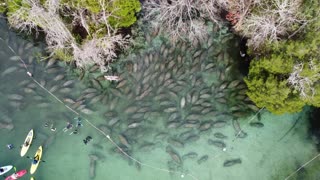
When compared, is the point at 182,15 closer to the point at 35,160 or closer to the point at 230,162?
the point at 230,162

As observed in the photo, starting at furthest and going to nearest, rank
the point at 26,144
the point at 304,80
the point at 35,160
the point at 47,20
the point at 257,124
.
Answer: the point at 257,124, the point at 26,144, the point at 35,160, the point at 47,20, the point at 304,80

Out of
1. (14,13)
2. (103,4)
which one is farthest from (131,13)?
(14,13)

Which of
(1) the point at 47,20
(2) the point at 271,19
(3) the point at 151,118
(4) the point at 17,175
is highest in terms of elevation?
(1) the point at 47,20

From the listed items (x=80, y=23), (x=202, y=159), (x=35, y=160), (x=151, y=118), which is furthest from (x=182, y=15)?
(x=35, y=160)

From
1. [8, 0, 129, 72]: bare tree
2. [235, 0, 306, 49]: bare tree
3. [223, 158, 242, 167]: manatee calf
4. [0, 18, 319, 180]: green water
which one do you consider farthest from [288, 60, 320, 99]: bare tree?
[8, 0, 129, 72]: bare tree

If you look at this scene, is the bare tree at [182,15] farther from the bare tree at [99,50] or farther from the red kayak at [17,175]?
the red kayak at [17,175]

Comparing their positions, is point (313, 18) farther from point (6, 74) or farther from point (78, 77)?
point (6, 74)
